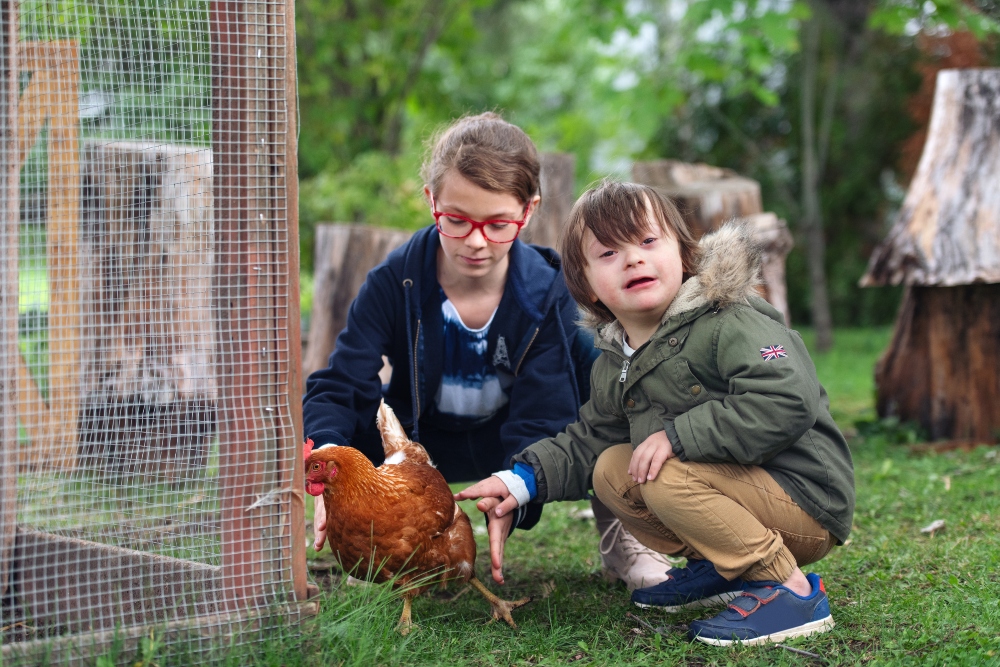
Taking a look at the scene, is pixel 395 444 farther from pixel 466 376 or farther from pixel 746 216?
pixel 746 216

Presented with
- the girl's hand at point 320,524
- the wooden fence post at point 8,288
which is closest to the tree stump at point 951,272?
the girl's hand at point 320,524

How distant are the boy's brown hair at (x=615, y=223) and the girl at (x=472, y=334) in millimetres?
308

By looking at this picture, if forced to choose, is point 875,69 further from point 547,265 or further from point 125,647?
point 125,647

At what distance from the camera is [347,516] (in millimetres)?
2422

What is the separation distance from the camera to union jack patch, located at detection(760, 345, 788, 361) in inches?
86.8

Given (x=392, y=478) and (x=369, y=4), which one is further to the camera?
(x=369, y=4)

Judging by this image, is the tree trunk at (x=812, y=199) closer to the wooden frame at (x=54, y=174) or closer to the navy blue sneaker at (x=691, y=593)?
the navy blue sneaker at (x=691, y=593)

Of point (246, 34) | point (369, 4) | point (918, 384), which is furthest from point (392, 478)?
point (369, 4)

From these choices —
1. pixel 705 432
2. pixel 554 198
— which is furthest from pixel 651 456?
pixel 554 198

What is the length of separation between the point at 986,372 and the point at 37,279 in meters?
4.70

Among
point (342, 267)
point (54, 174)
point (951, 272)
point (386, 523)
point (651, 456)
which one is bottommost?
point (386, 523)

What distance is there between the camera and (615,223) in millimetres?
2387

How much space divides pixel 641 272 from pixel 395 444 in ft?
3.34

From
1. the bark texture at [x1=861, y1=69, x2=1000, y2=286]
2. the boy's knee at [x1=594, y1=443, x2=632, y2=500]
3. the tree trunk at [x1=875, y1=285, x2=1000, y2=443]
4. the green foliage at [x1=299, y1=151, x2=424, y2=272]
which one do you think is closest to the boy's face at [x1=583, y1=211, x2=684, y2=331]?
the boy's knee at [x1=594, y1=443, x2=632, y2=500]
